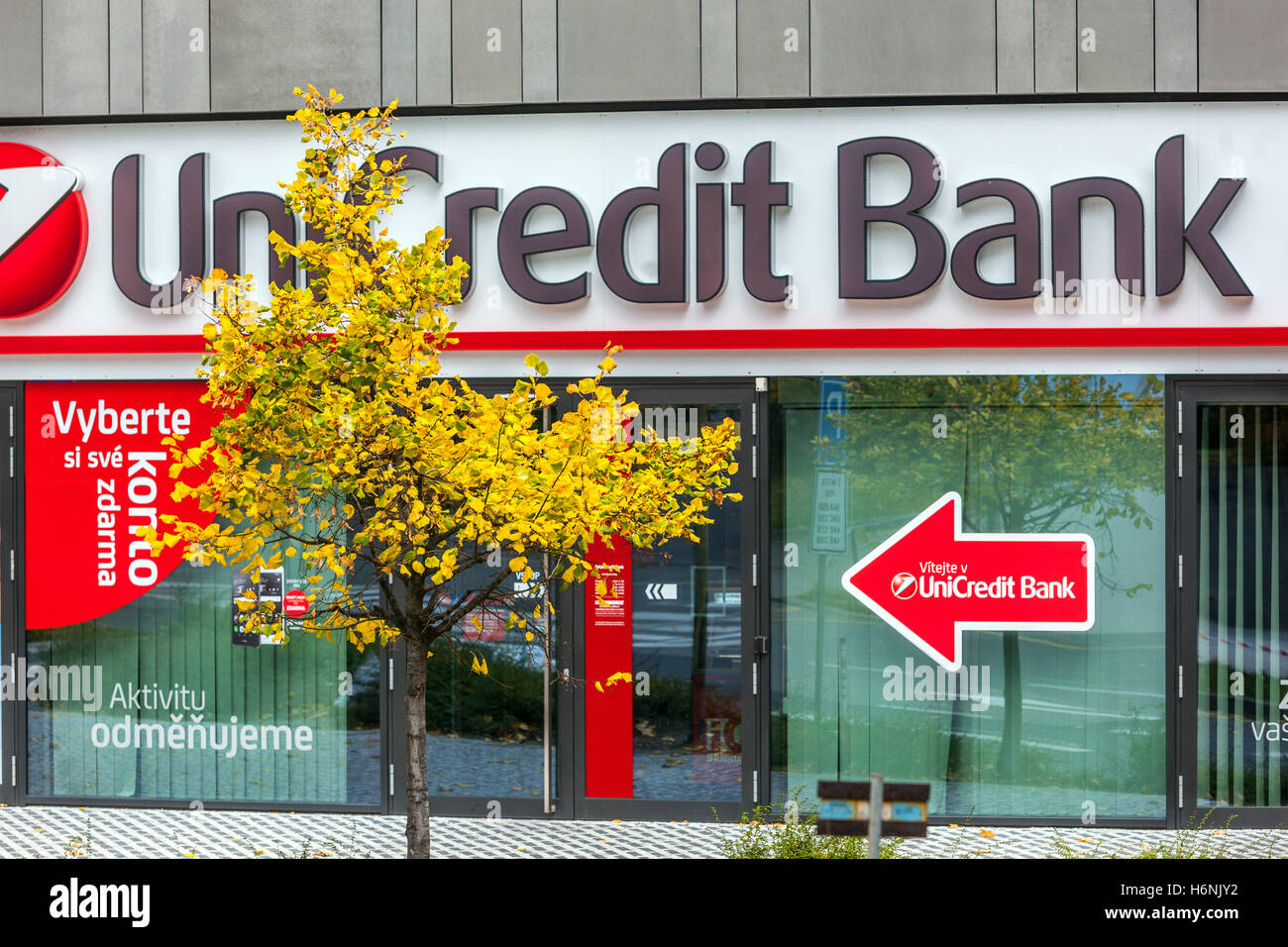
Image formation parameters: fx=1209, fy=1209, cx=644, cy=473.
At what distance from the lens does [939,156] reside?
8938 mm

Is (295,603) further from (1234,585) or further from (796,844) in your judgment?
(1234,585)

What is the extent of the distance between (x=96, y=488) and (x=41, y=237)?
2017mm

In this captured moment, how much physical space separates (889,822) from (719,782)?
15.0 feet

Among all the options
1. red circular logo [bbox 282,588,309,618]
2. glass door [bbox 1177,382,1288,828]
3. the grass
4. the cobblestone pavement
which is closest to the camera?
the grass

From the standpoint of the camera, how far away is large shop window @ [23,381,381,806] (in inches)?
371

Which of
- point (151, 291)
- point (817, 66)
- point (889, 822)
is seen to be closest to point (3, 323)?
point (151, 291)

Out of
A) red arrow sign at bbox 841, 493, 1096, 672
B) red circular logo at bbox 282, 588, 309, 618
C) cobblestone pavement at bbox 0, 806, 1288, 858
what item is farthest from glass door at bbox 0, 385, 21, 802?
red arrow sign at bbox 841, 493, 1096, 672

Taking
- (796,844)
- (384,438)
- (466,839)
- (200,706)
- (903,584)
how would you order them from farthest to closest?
(200,706)
(903,584)
(466,839)
(796,844)
(384,438)

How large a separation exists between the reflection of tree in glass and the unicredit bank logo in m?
6.10

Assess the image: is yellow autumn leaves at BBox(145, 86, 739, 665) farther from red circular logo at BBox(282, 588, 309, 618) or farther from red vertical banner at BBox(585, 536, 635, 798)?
red circular logo at BBox(282, 588, 309, 618)

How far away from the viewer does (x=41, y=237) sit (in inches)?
373

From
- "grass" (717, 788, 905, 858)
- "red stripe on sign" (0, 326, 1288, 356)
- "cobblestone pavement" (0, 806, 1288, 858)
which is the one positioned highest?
"red stripe on sign" (0, 326, 1288, 356)

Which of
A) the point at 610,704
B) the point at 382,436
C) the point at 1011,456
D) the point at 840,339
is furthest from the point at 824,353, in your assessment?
the point at 382,436
